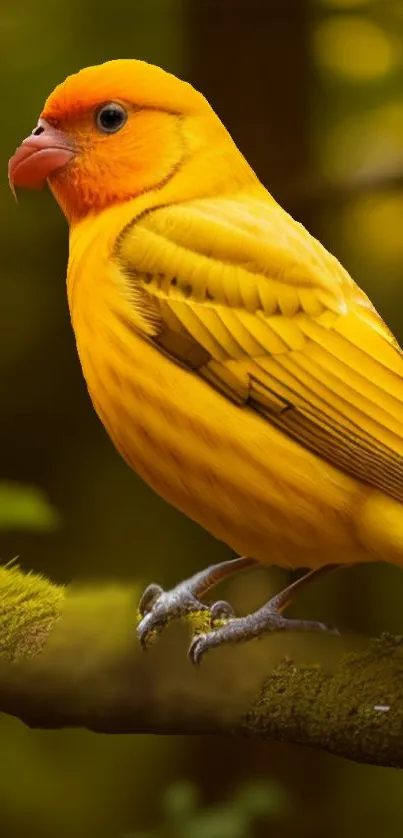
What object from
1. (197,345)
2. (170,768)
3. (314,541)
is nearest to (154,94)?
(197,345)

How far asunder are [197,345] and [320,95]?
0.77 m

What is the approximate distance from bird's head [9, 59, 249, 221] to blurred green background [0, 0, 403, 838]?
1.28 ft

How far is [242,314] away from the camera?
144cm

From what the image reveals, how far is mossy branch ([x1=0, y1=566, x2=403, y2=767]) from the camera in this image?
1294 mm

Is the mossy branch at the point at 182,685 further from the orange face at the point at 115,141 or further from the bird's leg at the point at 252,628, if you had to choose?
the orange face at the point at 115,141

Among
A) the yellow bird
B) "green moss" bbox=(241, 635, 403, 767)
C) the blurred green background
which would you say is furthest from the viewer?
the blurred green background

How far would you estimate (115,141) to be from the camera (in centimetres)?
154

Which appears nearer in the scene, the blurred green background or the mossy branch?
the mossy branch

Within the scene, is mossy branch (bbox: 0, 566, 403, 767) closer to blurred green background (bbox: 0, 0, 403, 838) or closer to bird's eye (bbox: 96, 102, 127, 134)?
blurred green background (bbox: 0, 0, 403, 838)

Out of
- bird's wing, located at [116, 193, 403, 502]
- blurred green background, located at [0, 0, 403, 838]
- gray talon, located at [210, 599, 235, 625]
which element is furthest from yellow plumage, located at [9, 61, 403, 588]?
blurred green background, located at [0, 0, 403, 838]

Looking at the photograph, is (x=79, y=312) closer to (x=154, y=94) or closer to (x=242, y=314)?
(x=242, y=314)

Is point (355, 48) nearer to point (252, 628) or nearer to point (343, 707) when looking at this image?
Answer: point (252, 628)

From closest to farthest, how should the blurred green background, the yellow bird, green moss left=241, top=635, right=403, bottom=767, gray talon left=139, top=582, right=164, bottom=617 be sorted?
green moss left=241, top=635, right=403, bottom=767 → the yellow bird → gray talon left=139, top=582, right=164, bottom=617 → the blurred green background

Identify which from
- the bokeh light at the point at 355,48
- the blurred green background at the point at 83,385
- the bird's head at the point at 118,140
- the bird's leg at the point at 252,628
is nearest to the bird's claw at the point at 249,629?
the bird's leg at the point at 252,628
